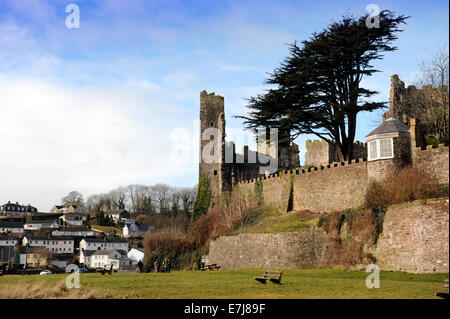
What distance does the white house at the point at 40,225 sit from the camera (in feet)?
449

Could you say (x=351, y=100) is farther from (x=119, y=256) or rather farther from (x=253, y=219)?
(x=119, y=256)

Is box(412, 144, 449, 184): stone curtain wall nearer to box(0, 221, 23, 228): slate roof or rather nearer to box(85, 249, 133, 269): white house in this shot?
box(85, 249, 133, 269): white house

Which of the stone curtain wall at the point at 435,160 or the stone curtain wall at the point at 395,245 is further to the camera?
the stone curtain wall at the point at 435,160

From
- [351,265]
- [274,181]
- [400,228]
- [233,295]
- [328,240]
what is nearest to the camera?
[233,295]

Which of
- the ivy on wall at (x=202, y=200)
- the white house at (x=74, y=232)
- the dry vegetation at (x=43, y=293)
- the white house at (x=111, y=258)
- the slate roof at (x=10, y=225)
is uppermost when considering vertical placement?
the ivy on wall at (x=202, y=200)

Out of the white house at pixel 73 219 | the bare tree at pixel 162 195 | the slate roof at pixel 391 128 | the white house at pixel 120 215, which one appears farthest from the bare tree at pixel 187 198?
the slate roof at pixel 391 128

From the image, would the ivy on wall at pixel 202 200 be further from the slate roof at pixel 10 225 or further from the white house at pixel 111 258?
the slate roof at pixel 10 225

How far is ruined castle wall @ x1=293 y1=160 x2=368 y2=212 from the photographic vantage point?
32.2 m

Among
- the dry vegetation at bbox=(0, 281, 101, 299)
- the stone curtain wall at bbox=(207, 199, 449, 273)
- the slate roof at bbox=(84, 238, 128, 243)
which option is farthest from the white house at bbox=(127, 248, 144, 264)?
the dry vegetation at bbox=(0, 281, 101, 299)

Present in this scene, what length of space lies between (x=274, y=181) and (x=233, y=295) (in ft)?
82.1

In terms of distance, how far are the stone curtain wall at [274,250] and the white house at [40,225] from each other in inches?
4235

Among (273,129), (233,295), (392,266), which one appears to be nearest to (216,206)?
(273,129)

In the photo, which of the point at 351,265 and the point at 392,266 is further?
the point at 351,265

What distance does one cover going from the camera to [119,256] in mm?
101812
